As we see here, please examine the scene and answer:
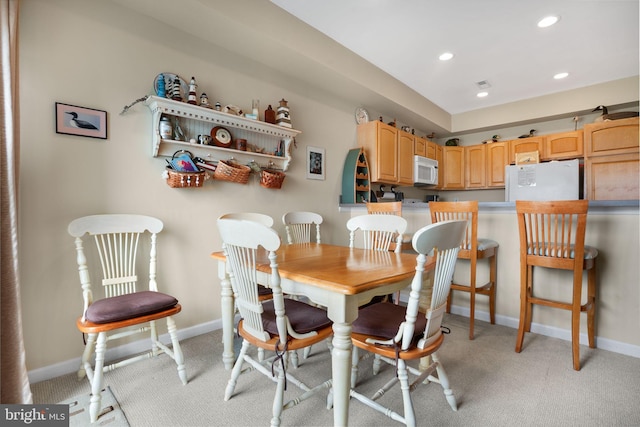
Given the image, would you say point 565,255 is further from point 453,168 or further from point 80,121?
point 453,168

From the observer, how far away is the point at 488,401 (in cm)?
158

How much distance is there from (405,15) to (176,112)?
210cm

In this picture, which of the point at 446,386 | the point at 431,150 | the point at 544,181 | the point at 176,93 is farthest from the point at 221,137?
the point at 544,181

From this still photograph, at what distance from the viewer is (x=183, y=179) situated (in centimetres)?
227

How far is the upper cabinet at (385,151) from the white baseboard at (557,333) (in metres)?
1.90

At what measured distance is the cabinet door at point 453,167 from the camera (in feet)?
17.7

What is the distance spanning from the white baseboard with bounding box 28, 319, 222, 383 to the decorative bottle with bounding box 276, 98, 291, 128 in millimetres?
1929

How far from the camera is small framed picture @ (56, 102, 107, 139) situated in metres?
1.84

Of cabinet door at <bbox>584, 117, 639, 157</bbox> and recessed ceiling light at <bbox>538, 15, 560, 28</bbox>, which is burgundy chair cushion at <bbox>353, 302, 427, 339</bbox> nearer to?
recessed ceiling light at <bbox>538, 15, 560, 28</bbox>

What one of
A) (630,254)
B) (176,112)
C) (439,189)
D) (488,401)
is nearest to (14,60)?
(176,112)

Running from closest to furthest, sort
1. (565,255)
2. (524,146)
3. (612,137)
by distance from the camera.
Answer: (565,255)
(612,137)
(524,146)

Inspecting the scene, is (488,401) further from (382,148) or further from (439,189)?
(439,189)

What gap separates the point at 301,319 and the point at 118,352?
150cm

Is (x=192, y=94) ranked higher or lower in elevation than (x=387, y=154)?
higher
